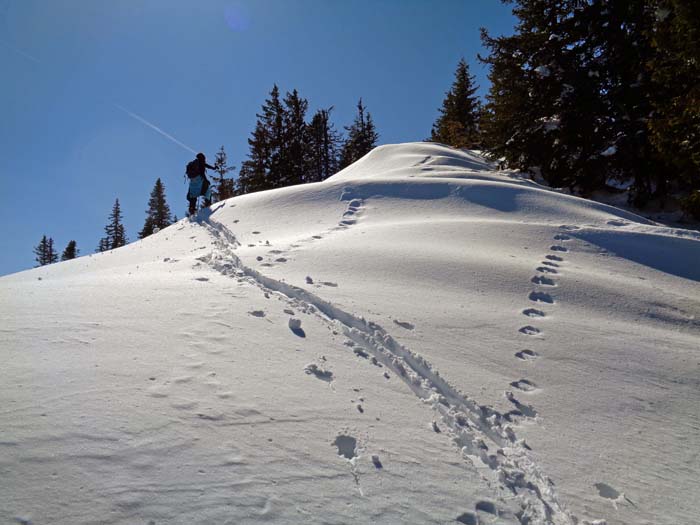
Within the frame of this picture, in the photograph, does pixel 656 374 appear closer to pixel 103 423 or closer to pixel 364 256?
pixel 364 256

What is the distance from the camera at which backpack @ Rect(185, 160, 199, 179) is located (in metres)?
11.9

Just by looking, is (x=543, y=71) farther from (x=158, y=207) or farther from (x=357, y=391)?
(x=158, y=207)

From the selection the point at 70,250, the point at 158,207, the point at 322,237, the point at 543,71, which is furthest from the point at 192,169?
the point at 70,250

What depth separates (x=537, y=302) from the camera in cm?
450

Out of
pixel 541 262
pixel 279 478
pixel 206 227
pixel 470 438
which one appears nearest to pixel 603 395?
pixel 470 438

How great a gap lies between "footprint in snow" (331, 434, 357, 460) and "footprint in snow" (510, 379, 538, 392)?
1.55 metres

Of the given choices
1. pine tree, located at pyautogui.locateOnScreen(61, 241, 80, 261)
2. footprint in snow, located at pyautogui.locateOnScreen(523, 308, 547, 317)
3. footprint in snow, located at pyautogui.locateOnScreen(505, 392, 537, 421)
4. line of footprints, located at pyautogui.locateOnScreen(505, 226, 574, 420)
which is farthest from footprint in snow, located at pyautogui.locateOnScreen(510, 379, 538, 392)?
pine tree, located at pyautogui.locateOnScreen(61, 241, 80, 261)

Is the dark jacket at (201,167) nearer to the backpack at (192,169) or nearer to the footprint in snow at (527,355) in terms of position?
the backpack at (192,169)

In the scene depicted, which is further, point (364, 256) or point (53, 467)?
point (364, 256)

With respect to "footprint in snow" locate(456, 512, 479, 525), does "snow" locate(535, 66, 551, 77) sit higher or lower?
higher

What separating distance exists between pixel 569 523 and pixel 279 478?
5.12 ft

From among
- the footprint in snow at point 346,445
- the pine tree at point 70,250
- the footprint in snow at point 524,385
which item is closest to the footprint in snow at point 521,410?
the footprint in snow at point 524,385

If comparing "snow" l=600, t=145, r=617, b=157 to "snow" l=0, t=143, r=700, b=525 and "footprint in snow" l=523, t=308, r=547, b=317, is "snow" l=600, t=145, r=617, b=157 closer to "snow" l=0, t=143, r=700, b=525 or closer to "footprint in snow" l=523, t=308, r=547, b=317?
"snow" l=0, t=143, r=700, b=525

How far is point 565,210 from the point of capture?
26.0 feet
